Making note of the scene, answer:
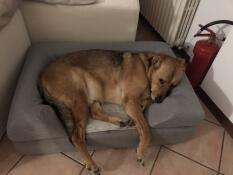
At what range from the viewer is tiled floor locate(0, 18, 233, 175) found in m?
1.70

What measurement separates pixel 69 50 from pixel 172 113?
3.26 feet

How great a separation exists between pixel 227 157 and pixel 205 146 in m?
0.18

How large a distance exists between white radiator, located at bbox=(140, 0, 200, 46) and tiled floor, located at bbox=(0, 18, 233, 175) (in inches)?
44.2

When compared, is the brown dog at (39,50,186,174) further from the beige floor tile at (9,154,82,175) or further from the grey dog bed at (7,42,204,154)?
the beige floor tile at (9,154,82,175)

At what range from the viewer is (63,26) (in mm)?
2068

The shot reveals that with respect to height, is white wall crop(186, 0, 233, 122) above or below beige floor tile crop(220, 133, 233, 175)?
above

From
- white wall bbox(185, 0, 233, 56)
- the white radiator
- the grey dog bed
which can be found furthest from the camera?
the white radiator

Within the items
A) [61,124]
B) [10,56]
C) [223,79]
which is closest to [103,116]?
[61,124]

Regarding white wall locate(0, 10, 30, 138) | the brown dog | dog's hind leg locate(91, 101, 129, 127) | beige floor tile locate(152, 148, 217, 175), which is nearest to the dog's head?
the brown dog

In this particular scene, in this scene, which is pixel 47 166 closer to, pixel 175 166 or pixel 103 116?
pixel 103 116

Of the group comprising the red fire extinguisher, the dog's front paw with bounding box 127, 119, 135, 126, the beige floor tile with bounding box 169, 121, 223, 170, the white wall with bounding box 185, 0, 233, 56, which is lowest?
the beige floor tile with bounding box 169, 121, 223, 170

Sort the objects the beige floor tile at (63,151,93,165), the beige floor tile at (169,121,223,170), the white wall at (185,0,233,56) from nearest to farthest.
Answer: the beige floor tile at (63,151,93,165)
the beige floor tile at (169,121,223,170)
the white wall at (185,0,233,56)

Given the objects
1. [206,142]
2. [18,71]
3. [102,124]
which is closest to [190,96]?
[206,142]

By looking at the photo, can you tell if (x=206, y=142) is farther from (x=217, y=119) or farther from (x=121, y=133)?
(x=121, y=133)
